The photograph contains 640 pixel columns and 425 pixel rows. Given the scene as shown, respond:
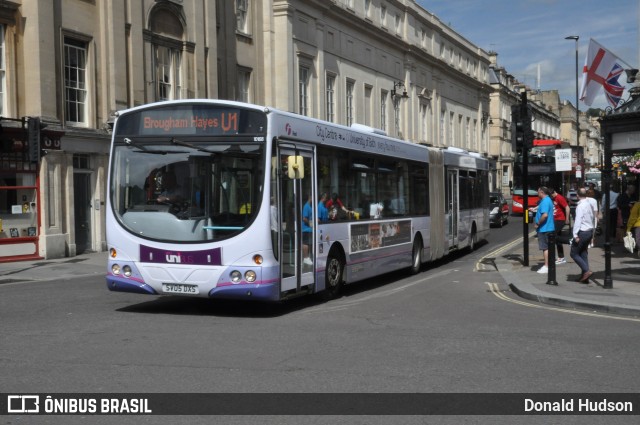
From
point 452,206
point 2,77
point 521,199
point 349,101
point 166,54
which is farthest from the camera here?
point 521,199

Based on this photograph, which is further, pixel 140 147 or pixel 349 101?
pixel 349 101

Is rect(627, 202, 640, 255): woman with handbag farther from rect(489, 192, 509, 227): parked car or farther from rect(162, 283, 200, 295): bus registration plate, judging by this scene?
rect(489, 192, 509, 227): parked car

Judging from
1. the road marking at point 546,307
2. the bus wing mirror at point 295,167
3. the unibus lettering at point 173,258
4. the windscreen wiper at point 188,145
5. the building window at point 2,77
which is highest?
the building window at point 2,77

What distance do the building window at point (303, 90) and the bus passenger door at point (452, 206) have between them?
59.7ft

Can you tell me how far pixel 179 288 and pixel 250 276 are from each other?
108cm

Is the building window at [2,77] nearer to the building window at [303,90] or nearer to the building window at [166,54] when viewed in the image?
the building window at [166,54]

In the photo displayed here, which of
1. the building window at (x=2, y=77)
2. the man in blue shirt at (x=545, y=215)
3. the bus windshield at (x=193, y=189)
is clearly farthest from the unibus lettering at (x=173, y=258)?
the building window at (x=2, y=77)

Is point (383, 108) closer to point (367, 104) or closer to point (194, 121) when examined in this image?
point (367, 104)

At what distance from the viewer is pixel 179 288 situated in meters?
10.6

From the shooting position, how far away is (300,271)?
11469 millimetres

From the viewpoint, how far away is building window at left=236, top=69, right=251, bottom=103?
34000mm

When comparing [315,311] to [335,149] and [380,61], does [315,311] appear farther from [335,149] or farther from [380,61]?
[380,61]

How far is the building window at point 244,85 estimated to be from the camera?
34000 mm

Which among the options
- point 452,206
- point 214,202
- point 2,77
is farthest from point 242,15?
point 214,202
